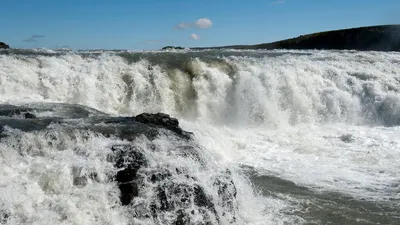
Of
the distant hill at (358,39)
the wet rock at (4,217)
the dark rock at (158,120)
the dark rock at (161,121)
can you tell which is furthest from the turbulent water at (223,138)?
the distant hill at (358,39)

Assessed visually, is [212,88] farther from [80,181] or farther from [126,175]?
[80,181]

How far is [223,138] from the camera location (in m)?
13.2

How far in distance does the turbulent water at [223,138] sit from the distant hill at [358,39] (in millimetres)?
31718

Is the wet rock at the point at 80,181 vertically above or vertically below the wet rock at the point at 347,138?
above

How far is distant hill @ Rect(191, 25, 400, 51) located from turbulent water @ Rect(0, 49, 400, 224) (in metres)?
31.7

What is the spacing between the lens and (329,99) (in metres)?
18.5

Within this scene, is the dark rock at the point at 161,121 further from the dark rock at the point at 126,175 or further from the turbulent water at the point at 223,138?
the dark rock at the point at 126,175

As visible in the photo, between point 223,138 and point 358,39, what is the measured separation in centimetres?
4939

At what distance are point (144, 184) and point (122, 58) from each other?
12068mm

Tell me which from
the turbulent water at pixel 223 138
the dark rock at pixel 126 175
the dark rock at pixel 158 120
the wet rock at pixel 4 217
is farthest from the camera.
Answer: the dark rock at pixel 158 120

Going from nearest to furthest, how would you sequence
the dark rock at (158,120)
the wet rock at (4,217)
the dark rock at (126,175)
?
the wet rock at (4,217) → the dark rock at (126,175) → the dark rock at (158,120)

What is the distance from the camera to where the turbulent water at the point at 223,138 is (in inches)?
262

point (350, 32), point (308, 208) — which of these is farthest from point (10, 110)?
point (350, 32)

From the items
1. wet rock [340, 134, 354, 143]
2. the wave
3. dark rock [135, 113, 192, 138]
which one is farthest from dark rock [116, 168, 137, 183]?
wet rock [340, 134, 354, 143]
